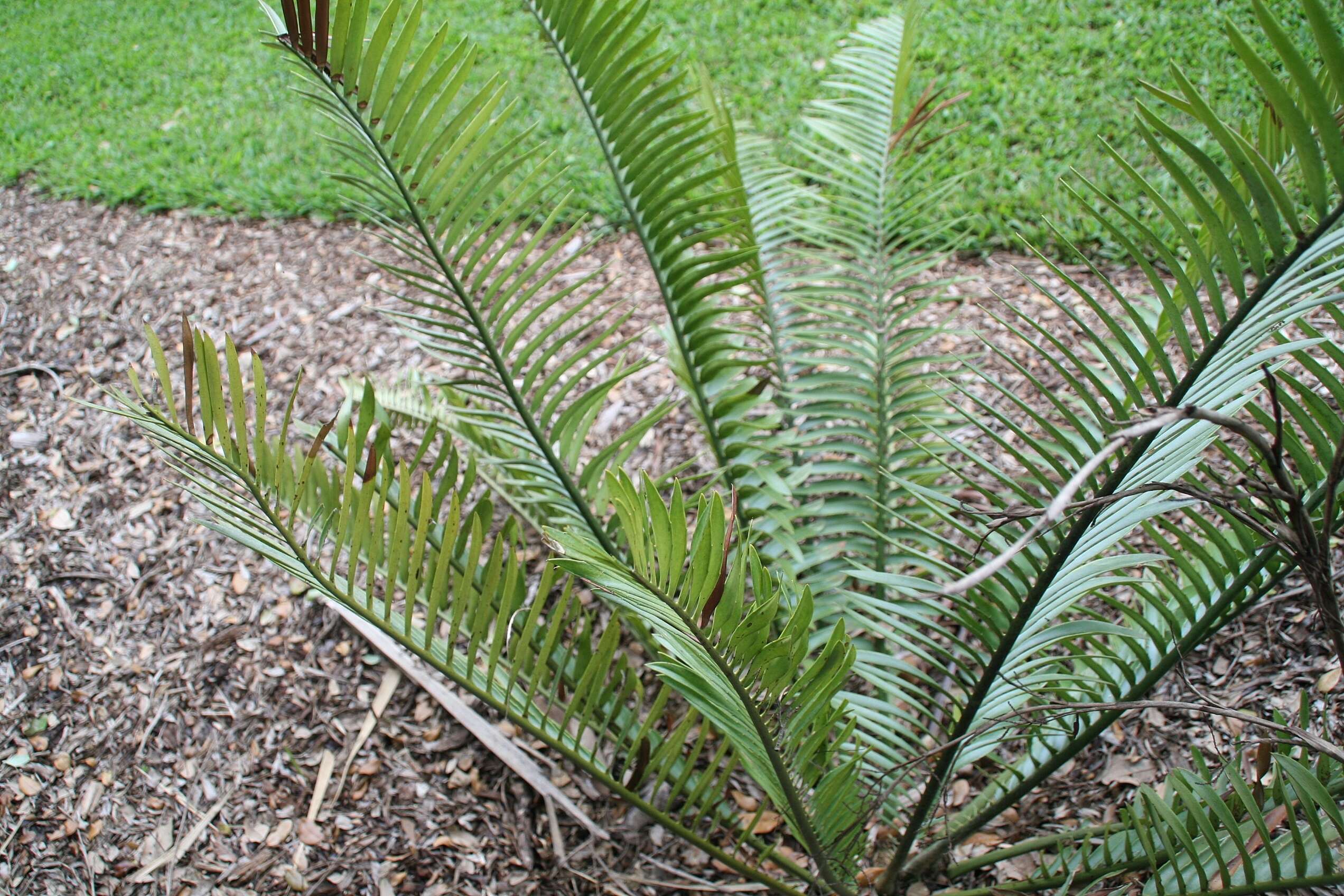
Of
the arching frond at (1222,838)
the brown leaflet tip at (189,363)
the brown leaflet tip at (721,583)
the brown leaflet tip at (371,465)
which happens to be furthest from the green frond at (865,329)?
the brown leaflet tip at (189,363)

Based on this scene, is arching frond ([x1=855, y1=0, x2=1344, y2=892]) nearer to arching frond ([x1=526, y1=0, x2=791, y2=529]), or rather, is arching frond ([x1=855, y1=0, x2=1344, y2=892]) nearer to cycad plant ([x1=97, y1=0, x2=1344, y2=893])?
cycad plant ([x1=97, y1=0, x2=1344, y2=893])

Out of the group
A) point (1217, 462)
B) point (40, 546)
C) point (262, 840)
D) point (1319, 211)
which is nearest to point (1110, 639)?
point (1217, 462)

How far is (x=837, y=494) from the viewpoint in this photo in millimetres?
2080

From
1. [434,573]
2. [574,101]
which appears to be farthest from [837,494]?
[574,101]

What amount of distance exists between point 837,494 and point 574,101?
2317mm

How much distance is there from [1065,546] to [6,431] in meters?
2.98

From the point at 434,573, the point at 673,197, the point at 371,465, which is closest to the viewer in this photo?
the point at 371,465

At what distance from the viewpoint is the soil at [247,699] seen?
5.67ft

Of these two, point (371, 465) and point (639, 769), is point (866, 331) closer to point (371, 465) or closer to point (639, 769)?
point (639, 769)

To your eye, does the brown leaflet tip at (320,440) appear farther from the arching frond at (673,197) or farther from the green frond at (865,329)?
the green frond at (865,329)

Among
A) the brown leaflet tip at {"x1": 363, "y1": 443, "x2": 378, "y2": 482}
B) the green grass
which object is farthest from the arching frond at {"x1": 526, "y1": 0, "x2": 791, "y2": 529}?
the green grass

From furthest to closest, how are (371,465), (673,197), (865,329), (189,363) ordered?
(865,329), (673,197), (371,465), (189,363)

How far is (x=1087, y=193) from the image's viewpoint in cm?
294

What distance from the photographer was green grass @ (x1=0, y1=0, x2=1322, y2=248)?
9.97ft
